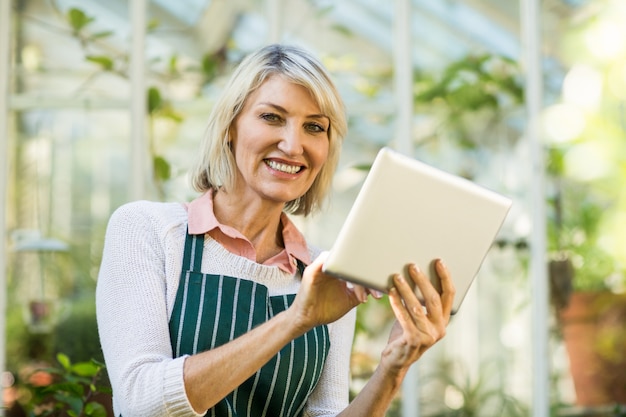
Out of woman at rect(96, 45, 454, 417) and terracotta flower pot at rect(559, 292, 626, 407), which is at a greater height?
woman at rect(96, 45, 454, 417)

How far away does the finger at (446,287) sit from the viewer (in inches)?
59.8

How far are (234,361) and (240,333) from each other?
25cm

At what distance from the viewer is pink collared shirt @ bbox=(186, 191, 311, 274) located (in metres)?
1.81

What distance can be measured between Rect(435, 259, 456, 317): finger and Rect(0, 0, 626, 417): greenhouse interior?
240 centimetres

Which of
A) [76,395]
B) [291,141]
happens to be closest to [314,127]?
[291,141]

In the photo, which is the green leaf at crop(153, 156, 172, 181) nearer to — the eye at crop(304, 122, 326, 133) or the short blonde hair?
the short blonde hair

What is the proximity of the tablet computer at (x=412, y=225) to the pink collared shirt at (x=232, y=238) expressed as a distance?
1.38 feet

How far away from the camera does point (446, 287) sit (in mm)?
1529

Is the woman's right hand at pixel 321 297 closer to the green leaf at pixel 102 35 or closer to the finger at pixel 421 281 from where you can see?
the finger at pixel 421 281

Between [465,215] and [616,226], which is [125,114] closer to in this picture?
[616,226]

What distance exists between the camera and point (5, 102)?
159 inches

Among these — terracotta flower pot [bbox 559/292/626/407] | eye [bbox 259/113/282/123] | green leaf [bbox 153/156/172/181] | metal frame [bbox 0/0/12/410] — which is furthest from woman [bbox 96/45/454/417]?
terracotta flower pot [bbox 559/292/626/407]

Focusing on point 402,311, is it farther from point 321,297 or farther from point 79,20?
point 79,20

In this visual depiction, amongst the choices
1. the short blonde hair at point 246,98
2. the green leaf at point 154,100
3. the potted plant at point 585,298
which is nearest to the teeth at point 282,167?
the short blonde hair at point 246,98
